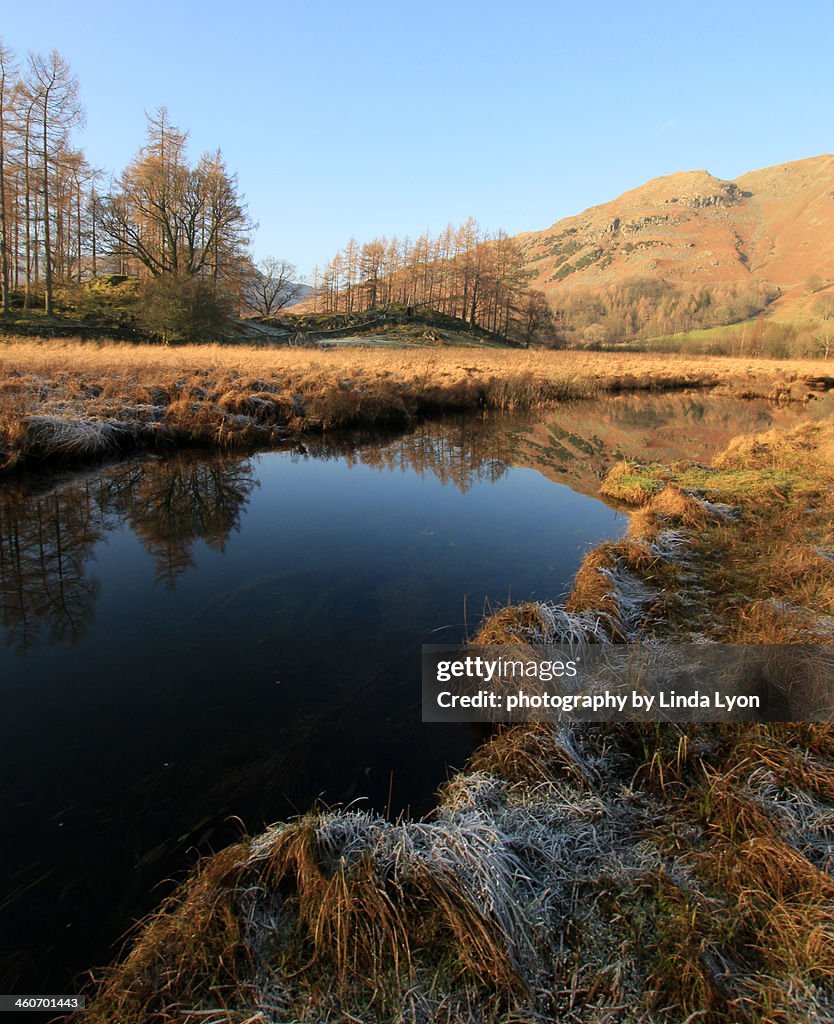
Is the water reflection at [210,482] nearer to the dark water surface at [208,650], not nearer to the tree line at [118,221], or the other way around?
the dark water surface at [208,650]

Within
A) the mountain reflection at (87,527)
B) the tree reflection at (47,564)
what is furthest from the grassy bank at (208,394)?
the tree reflection at (47,564)

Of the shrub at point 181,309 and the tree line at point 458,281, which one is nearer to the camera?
the shrub at point 181,309

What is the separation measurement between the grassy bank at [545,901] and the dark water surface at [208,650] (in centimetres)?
50

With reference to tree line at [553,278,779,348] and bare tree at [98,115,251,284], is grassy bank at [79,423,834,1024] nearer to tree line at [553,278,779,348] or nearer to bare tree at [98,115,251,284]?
bare tree at [98,115,251,284]

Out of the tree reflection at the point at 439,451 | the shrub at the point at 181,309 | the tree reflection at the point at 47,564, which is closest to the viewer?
the tree reflection at the point at 47,564

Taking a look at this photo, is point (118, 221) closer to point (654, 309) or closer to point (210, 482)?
point (210, 482)

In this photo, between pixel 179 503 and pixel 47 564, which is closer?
pixel 47 564

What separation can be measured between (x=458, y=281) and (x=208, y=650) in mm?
67254

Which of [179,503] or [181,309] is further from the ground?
[181,309]

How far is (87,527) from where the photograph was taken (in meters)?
8.54

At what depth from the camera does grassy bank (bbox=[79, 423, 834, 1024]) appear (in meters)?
2.25

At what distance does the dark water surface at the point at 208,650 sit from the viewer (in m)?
3.29

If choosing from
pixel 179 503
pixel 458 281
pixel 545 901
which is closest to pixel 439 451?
pixel 179 503

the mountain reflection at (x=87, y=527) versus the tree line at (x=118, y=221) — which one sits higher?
the tree line at (x=118, y=221)
